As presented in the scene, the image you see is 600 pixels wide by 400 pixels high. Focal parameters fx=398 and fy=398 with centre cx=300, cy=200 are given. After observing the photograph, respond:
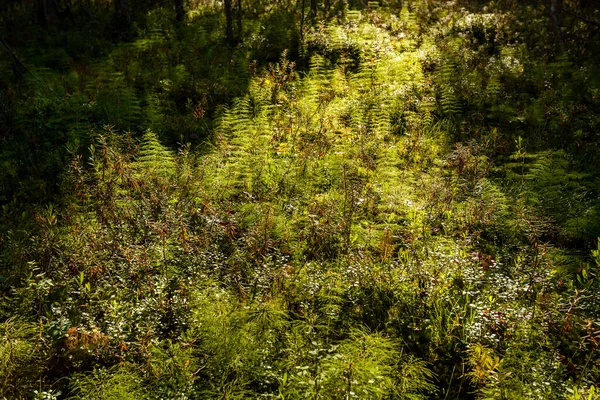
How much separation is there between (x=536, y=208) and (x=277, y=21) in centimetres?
1174

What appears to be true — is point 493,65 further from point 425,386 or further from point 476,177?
point 425,386

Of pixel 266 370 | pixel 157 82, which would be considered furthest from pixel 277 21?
pixel 266 370

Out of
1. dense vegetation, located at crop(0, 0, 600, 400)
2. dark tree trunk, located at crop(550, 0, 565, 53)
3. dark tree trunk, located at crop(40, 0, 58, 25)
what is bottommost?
dense vegetation, located at crop(0, 0, 600, 400)

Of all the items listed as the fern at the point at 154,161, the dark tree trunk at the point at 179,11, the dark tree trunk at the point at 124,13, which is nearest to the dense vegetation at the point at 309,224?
the fern at the point at 154,161

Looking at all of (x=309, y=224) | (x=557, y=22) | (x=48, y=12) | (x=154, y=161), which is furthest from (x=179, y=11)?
(x=309, y=224)

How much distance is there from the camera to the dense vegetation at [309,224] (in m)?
3.76

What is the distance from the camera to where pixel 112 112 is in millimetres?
8719

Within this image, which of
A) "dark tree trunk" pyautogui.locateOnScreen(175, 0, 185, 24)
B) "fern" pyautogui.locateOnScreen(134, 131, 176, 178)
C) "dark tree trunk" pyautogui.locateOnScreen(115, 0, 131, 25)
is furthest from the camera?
"dark tree trunk" pyautogui.locateOnScreen(175, 0, 185, 24)

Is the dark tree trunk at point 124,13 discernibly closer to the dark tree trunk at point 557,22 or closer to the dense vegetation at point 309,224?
the dense vegetation at point 309,224

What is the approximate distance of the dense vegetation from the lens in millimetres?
3758

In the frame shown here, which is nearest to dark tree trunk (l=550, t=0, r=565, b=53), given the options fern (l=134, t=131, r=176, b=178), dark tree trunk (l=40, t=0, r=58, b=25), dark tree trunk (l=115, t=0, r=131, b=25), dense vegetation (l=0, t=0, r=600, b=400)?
dense vegetation (l=0, t=0, r=600, b=400)

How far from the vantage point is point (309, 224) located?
575cm

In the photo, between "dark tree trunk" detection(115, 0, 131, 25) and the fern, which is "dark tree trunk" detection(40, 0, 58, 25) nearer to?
"dark tree trunk" detection(115, 0, 131, 25)

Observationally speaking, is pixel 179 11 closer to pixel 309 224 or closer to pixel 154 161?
pixel 154 161
